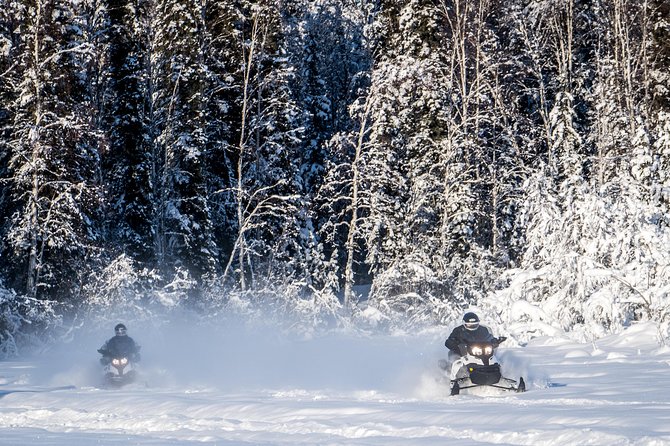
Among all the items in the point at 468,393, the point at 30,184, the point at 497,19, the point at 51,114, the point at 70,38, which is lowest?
the point at 468,393

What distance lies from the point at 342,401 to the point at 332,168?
69.2 ft

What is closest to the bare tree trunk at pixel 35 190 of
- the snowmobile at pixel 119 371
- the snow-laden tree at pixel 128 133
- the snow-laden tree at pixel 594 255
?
the snow-laden tree at pixel 128 133

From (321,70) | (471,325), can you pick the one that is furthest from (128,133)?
(471,325)

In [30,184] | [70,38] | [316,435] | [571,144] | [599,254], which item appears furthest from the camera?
[571,144]

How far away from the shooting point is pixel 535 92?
1524 inches

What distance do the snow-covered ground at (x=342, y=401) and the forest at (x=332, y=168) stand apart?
3255 millimetres

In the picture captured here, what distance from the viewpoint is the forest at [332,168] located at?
24.2 m

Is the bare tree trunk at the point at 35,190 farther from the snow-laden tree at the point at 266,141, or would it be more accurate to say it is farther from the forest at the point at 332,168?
the snow-laden tree at the point at 266,141

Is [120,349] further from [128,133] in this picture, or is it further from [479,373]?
[128,133]

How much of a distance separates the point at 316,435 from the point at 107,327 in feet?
56.2

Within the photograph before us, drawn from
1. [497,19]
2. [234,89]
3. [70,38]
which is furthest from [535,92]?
[70,38]

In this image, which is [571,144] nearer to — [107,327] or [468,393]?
[107,327]

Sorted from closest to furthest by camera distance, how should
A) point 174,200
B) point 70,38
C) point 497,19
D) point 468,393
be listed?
point 468,393, point 70,38, point 174,200, point 497,19

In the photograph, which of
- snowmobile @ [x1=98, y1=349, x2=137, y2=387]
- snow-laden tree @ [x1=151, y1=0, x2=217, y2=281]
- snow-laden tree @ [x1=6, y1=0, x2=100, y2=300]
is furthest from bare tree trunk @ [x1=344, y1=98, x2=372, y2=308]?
snowmobile @ [x1=98, y1=349, x2=137, y2=387]
